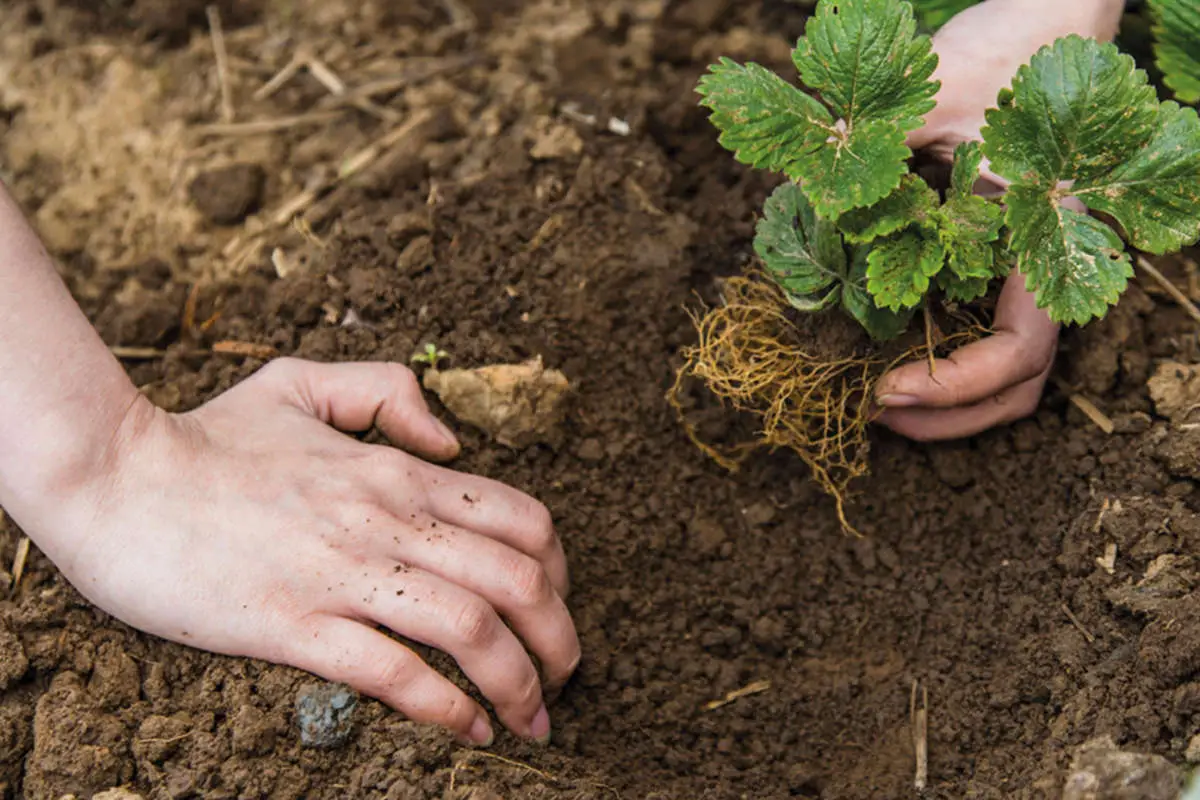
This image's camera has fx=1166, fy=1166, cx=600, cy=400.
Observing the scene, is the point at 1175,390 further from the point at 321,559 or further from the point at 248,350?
the point at 248,350

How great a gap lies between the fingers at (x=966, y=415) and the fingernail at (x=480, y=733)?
957mm

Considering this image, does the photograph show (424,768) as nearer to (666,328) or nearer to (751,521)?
(751,521)

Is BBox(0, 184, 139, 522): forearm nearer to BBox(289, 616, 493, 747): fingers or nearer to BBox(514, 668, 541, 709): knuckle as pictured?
BBox(289, 616, 493, 747): fingers

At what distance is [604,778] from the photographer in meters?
1.92

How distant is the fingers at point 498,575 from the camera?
1.93 meters

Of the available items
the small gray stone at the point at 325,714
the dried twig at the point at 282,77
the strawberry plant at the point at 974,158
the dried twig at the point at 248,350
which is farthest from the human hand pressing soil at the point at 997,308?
the dried twig at the point at 282,77

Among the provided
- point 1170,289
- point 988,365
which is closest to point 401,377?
point 988,365

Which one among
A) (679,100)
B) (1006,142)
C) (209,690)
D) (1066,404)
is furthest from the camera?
(679,100)

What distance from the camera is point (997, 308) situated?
2088 millimetres

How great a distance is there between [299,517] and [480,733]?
18.2 inches

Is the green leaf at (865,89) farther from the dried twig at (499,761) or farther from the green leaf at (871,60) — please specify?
the dried twig at (499,761)

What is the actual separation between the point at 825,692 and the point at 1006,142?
1.05 metres

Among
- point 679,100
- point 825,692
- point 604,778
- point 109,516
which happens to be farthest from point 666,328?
point 109,516

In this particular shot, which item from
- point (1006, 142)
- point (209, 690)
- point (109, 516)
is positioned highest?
point (1006, 142)
